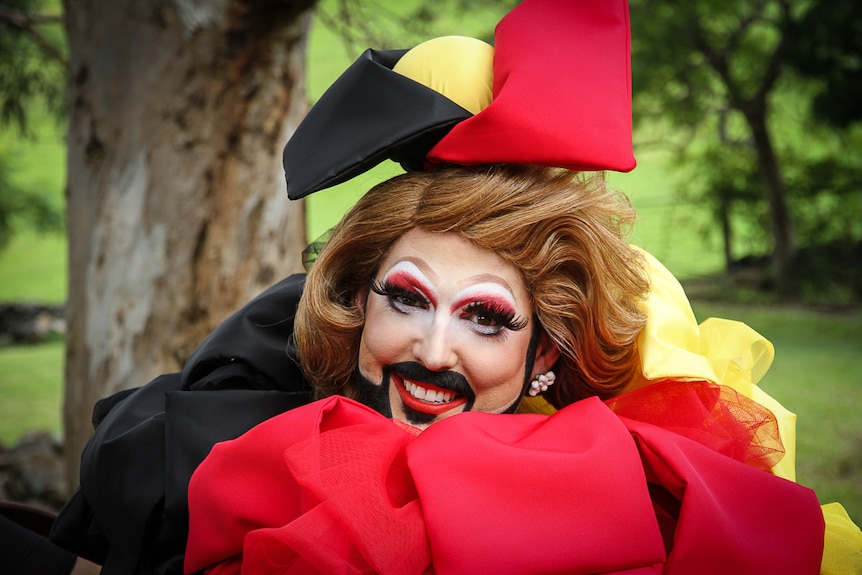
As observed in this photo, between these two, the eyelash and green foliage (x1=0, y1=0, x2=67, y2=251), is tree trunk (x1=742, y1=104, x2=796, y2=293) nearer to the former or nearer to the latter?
green foliage (x1=0, y1=0, x2=67, y2=251)

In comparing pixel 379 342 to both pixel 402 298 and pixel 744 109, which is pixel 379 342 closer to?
pixel 402 298

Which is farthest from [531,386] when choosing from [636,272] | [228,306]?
[228,306]

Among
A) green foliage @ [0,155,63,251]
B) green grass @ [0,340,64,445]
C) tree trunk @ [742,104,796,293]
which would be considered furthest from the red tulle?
tree trunk @ [742,104,796,293]

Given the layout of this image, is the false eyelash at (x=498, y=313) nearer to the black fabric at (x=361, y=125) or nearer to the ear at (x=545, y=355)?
the ear at (x=545, y=355)

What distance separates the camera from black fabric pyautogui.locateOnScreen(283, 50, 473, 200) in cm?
140

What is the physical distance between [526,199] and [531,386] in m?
0.37

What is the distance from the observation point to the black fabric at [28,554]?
1.53m

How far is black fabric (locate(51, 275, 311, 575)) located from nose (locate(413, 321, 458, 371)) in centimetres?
32

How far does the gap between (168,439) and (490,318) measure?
0.61 metres

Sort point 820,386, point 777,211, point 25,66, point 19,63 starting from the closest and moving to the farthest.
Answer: point 19,63 → point 25,66 → point 820,386 → point 777,211

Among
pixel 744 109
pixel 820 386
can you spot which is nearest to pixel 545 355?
pixel 820 386

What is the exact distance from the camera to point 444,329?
1.42m

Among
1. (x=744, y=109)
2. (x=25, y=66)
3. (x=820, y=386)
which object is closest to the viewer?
(x=25, y=66)

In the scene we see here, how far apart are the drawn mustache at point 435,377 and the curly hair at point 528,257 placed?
171 millimetres
